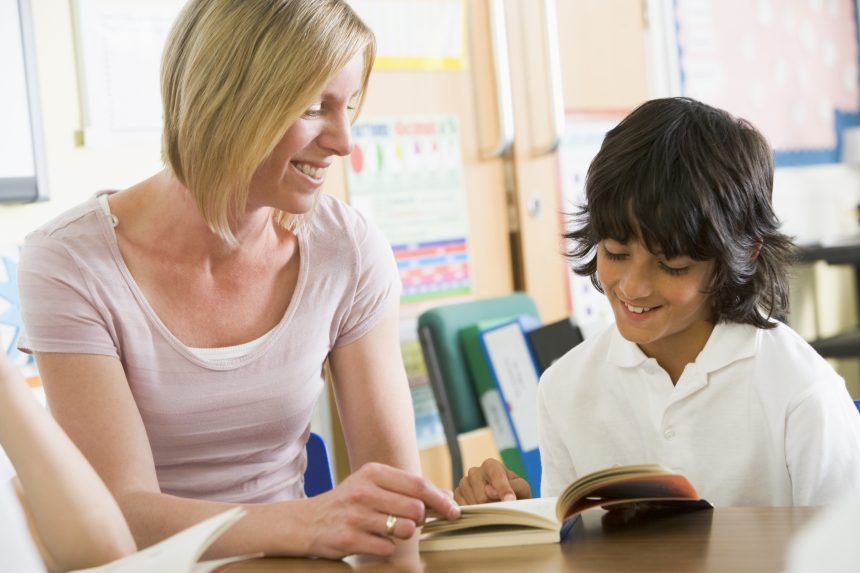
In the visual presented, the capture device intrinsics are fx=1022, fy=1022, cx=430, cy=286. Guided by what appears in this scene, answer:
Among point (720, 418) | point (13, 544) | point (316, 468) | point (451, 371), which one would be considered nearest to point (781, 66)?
point (451, 371)

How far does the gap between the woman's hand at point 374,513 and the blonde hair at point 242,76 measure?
513mm

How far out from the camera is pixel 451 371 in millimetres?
2578

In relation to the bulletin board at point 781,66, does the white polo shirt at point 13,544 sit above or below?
below

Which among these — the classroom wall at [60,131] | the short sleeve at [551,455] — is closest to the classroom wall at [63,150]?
the classroom wall at [60,131]

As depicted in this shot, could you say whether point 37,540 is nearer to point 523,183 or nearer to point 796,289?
point 523,183

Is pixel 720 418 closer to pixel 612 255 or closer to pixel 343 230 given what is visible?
pixel 612 255

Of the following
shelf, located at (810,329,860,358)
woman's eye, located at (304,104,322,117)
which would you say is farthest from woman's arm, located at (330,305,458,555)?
shelf, located at (810,329,860,358)

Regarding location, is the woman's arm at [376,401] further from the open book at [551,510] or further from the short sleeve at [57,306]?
the open book at [551,510]

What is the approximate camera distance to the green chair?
257 centimetres

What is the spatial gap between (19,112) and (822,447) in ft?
5.57

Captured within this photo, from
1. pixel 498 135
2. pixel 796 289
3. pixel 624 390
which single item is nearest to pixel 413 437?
pixel 624 390

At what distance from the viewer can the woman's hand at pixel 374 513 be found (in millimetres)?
951

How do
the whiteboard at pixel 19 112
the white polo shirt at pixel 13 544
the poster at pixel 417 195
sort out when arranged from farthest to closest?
the poster at pixel 417 195, the whiteboard at pixel 19 112, the white polo shirt at pixel 13 544

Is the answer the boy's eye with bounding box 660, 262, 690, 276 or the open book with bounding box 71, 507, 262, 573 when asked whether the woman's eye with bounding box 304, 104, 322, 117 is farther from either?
the open book with bounding box 71, 507, 262, 573
